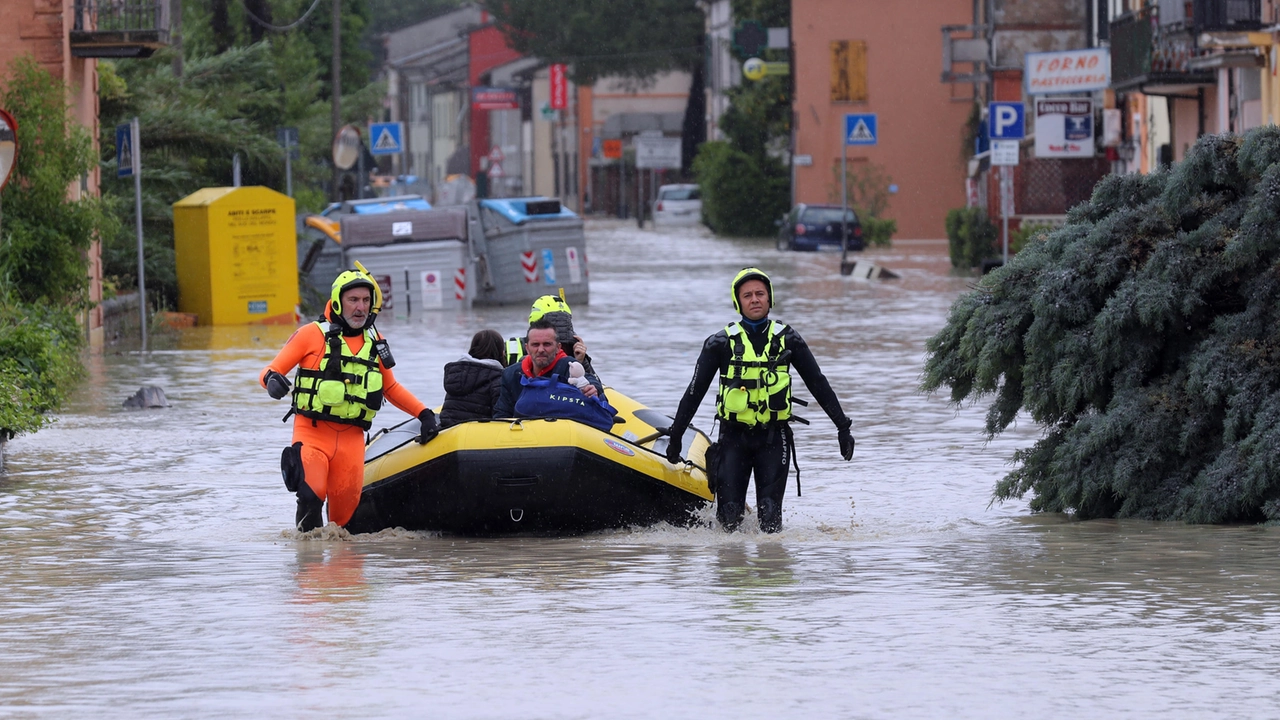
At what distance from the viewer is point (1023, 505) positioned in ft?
41.8

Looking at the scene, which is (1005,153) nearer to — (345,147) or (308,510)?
(345,147)

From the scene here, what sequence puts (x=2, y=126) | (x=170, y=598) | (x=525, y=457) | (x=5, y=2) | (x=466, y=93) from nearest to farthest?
1. (x=170, y=598)
2. (x=525, y=457)
3. (x=2, y=126)
4. (x=5, y=2)
5. (x=466, y=93)

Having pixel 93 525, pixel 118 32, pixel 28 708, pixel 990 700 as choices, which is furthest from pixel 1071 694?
pixel 118 32

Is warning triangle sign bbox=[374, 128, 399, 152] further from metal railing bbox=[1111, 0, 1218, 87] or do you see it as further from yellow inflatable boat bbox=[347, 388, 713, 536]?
yellow inflatable boat bbox=[347, 388, 713, 536]

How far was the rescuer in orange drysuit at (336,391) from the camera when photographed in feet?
35.7

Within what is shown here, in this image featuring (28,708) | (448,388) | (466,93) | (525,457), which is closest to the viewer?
(28,708)

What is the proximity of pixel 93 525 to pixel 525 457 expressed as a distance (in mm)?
2586

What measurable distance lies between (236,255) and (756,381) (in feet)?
63.4

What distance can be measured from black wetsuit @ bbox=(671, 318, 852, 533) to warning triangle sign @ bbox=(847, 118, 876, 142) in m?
33.7

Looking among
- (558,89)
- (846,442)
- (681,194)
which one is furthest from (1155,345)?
(558,89)

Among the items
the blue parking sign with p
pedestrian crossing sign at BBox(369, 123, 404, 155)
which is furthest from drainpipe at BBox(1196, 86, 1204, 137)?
pedestrian crossing sign at BBox(369, 123, 404, 155)

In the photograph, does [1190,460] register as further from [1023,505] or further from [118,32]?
[118,32]

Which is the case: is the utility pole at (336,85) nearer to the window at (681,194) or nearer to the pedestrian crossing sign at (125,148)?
the pedestrian crossing sign at (125,148)

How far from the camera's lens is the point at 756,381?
10906 mm
